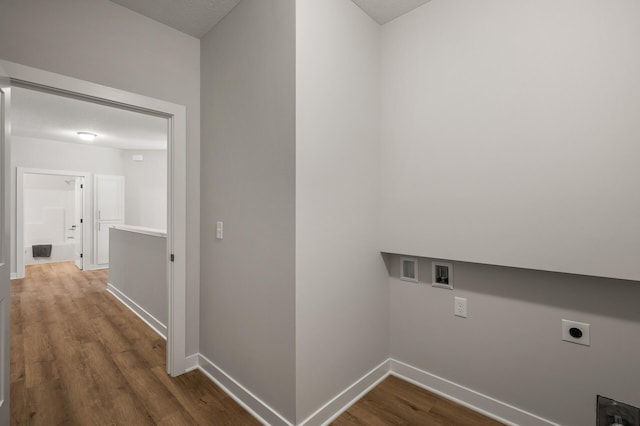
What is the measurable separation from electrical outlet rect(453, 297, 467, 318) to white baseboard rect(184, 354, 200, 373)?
2.05m

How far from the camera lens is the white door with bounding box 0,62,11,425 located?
1.48m

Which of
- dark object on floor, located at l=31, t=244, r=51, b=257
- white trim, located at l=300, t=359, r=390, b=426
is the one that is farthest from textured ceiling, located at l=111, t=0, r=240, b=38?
dark object on floor, located at l=31, t=244, r=51, b=257

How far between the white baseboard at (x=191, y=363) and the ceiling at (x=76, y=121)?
9.73ft

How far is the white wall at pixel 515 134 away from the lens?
138cm

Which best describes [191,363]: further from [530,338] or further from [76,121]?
[76,121]

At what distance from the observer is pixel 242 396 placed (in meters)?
1.94

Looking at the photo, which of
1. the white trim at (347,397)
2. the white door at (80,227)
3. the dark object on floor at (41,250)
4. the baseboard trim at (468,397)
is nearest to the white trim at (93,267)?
the white door at (80,227)

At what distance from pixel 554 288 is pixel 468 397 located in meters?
0.89

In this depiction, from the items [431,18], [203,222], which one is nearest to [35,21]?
[203,222]

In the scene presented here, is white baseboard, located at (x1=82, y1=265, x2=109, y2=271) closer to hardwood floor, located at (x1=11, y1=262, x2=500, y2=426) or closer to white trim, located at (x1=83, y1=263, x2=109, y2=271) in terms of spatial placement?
white trim, located at (x1=83, y1=263, x2=109, y2=271)

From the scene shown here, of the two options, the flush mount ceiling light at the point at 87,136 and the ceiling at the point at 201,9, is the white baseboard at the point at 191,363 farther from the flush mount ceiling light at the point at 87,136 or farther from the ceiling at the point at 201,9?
the flush mount ceiling light at the point at 87,136

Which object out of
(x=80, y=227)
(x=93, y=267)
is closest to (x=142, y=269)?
(x=93, y=267)

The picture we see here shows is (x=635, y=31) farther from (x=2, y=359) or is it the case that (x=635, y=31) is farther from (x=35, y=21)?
(x=2, y=359)

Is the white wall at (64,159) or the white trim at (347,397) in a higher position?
the white wall at (64,159)
